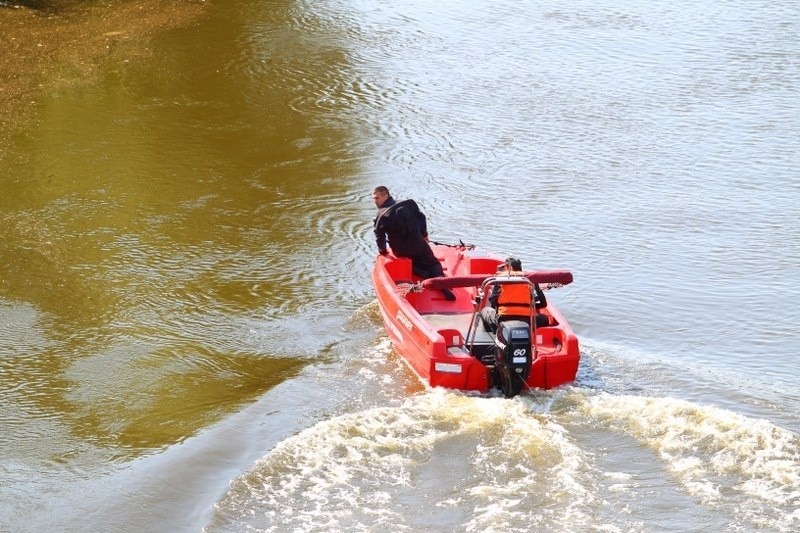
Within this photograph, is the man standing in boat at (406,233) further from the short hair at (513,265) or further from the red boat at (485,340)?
the short hair at (513,265)

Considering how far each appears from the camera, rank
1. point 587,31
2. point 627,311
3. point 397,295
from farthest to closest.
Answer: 1. point 587,31
2. point 627,311
3. point 397,295

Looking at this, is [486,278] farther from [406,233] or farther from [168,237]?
[168,237]

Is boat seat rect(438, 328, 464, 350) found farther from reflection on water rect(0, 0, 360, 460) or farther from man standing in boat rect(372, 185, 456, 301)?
reflection on water rect(0, 0, 360, 460)

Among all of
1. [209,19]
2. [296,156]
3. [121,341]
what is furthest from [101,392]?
[209,19]

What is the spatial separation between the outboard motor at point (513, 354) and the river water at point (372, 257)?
0.21 m

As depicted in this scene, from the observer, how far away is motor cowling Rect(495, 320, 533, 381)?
996cm

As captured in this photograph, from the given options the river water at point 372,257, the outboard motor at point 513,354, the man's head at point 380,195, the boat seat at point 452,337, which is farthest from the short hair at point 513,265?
the man's head at point 380,195

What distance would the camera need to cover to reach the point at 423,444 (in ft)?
31.6

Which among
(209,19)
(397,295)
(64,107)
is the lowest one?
(397,295)

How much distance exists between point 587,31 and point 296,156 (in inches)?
329

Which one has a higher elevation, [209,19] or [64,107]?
[209,19]

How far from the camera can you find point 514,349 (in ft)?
32.7

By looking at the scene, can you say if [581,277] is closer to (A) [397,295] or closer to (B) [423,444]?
(A) [397,295]

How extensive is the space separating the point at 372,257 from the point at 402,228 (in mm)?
2411
